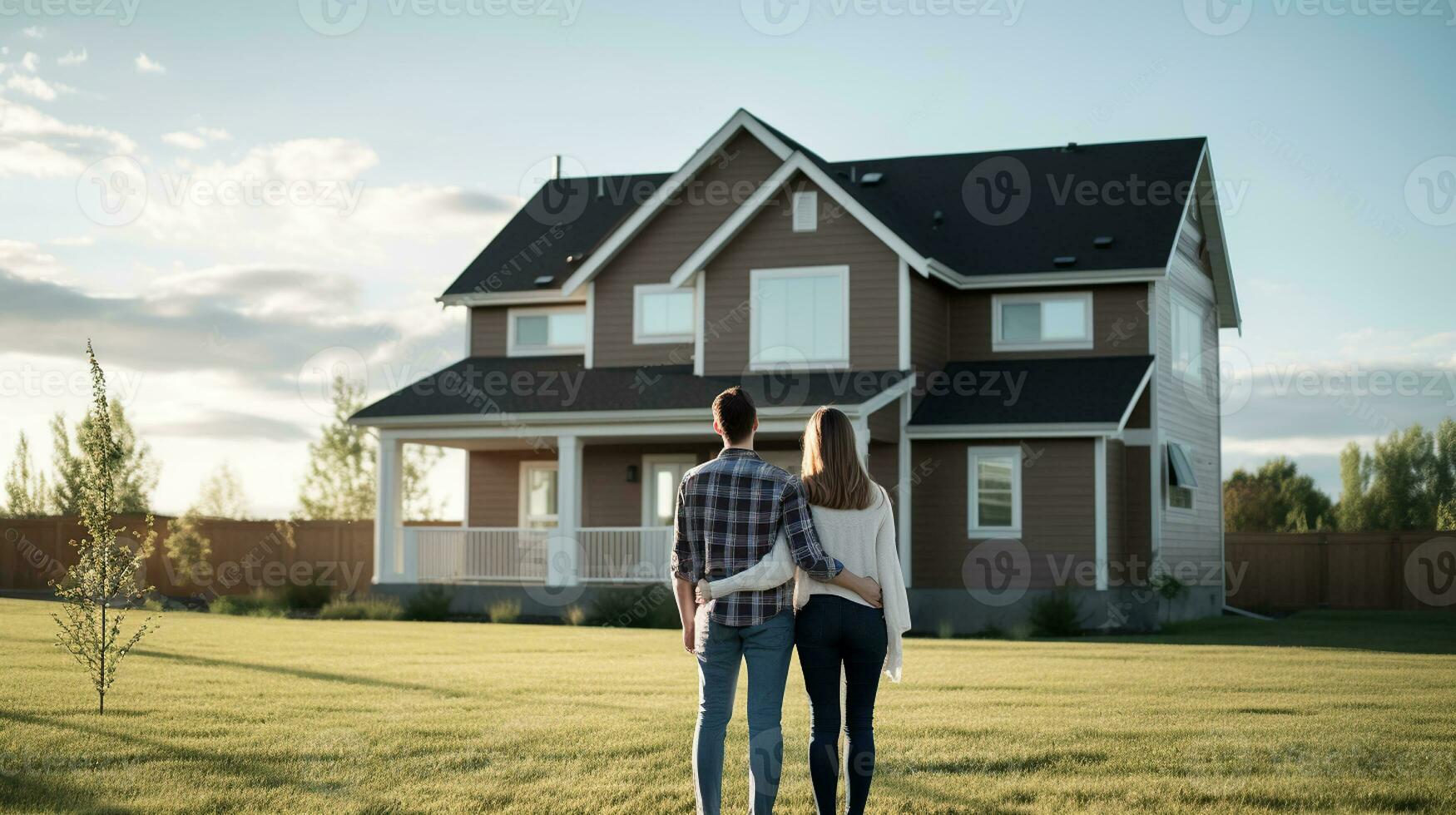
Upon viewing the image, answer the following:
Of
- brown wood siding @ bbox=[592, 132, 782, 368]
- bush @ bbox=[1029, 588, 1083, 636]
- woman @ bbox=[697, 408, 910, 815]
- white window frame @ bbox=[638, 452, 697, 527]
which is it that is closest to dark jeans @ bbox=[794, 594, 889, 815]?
woman @ bbox=[697, 408, 910, 815]

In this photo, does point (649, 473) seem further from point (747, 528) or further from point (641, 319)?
point (747, 528)

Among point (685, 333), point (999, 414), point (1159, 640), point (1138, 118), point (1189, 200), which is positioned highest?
point (1138, 118)

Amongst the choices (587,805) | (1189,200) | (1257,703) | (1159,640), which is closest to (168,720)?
(587,805)

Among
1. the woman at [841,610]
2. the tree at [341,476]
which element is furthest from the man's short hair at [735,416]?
the tree at [341,476]

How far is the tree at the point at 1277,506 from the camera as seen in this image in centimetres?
3781

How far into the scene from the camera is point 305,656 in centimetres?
1361

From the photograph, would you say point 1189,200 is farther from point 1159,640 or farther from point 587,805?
point 587,805

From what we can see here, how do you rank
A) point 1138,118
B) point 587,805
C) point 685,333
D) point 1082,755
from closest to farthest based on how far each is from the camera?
point 587,805, point 1082,755, point 685,333, point 1138,118

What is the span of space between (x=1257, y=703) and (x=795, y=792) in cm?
486

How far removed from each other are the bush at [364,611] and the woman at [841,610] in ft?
53.8

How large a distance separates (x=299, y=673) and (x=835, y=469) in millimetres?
7719

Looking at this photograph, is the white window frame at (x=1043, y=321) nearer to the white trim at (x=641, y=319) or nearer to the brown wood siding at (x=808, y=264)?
the brown wood siding at (x=808, y=264)

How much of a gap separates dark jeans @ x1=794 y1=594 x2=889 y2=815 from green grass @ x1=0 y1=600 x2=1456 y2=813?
0.95 metres

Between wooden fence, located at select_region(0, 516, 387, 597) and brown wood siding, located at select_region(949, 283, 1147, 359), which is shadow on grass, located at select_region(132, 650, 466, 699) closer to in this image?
brown wood siding, located at select_region(949, 283, 1147, 359)
